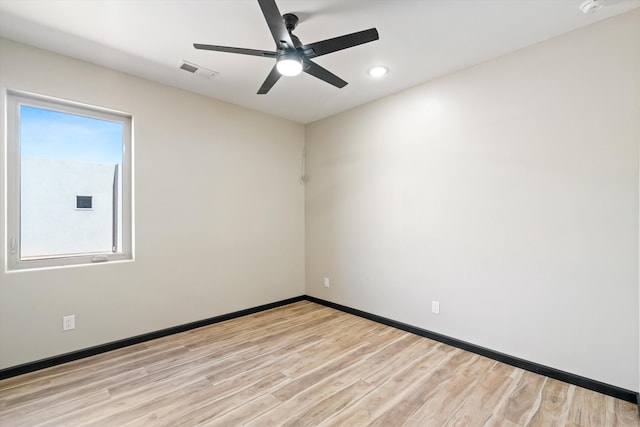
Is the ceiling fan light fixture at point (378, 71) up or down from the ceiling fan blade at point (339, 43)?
up

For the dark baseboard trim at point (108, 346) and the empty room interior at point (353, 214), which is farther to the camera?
the dark baseboard trim at point (108, 346)

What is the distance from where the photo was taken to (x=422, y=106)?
10.5 feet

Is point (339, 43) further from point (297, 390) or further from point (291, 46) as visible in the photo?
point (297, 390)

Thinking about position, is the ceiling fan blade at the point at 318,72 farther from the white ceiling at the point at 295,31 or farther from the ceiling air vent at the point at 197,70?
the ceiling air vent at the point at 197,70

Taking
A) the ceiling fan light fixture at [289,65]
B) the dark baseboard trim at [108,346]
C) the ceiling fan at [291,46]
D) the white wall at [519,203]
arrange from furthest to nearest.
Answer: the dark baseboard trim at [108,346] → the white wall at [519,203] → the ceiling fan light fixture at [289,65] → the ceiling fan at [291,46]

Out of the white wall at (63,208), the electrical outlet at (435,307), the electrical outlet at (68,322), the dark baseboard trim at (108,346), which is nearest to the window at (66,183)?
the white wall at (63,208)

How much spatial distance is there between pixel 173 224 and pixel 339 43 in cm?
249

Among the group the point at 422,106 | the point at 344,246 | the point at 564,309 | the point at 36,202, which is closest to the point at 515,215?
the point at 564,309

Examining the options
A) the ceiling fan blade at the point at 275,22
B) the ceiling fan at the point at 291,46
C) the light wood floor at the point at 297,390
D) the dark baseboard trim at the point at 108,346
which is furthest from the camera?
the dark baseboard trim at the point at 108,346

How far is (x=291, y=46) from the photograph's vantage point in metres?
1.94

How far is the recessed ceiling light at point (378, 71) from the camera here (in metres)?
2.85

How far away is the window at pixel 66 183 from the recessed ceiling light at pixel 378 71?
2.50 metres

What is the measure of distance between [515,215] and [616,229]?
2.04ft

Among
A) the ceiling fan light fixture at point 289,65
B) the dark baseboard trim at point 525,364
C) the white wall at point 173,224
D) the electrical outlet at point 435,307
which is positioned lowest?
the dark baseboard trim at point 525,364
